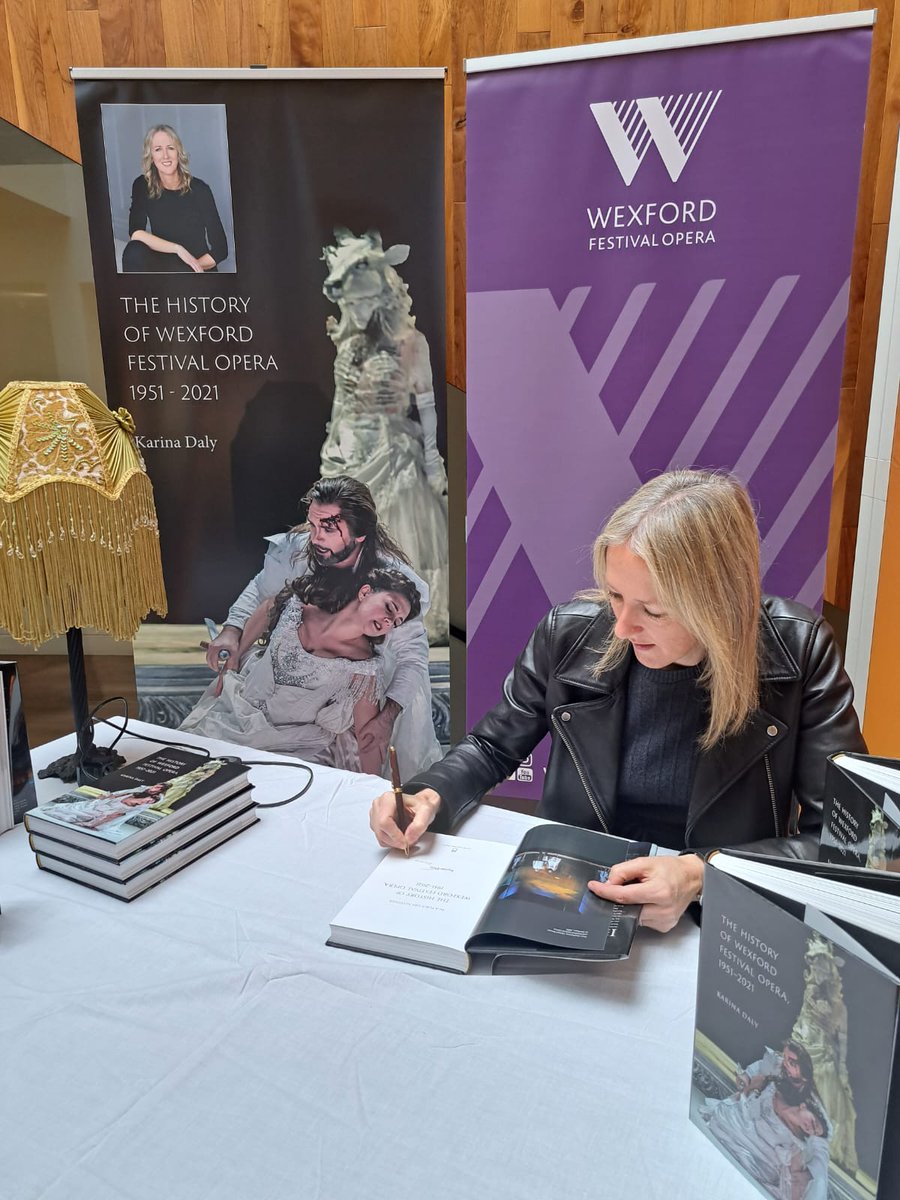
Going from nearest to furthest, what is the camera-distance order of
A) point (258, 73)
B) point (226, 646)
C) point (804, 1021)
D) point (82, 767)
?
point (804, 1021) → point (82, 767) → point (258, 73) → point (226, 646)

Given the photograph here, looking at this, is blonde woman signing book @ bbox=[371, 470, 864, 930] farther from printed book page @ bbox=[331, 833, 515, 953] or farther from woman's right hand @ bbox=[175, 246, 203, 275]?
woman's right hand @ bbox=[175, 246, 203, 275]

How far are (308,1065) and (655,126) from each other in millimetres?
2126

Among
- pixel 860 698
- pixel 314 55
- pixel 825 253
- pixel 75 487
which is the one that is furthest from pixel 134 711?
pixel 825 253

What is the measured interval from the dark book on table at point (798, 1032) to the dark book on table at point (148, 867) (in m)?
0.75

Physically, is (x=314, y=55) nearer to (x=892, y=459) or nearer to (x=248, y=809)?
(x=892, y=459)

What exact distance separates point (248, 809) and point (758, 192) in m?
1.84

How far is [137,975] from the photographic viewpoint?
3.16 feet

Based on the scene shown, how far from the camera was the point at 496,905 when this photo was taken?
1.00 m

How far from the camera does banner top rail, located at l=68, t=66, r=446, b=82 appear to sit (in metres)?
2.22

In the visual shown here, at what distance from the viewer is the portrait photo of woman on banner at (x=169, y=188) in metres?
2.28

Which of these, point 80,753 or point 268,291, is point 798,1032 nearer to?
point 80,753

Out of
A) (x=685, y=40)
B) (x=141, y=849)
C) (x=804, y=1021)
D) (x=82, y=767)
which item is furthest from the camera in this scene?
(x=685, y=40)

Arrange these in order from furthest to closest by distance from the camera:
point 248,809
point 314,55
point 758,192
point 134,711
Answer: point 134,711 → point 314,55 → point 758,192 → point 248,809

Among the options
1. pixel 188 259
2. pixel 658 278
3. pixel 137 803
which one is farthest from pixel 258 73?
pixel 137 803
